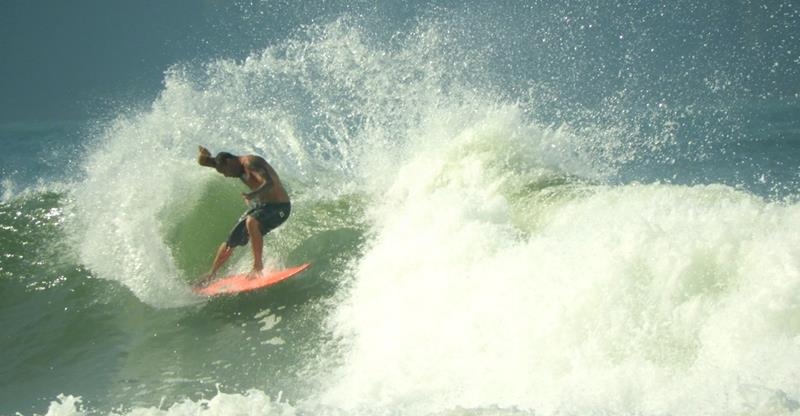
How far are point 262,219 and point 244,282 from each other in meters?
0.64

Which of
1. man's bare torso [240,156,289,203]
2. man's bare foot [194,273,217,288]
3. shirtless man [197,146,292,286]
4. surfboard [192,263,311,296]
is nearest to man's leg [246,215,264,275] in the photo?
shirtless man [197,146,292,286]

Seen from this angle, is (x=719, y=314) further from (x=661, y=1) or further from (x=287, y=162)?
(x=661, y=1)

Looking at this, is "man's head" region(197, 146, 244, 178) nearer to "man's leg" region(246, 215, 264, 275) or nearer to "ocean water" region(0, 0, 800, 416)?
"man's leg" region(246, 215, 264, 275)

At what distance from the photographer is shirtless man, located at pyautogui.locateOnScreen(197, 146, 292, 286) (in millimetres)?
8562

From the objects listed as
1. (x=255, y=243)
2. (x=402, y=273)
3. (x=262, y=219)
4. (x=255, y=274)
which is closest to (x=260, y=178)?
(x=262, y=219)

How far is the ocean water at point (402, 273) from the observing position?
5.28 metres

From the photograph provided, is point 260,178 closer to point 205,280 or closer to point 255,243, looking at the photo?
point 255,243

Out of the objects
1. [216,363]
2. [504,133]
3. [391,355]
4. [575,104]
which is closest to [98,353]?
[216,363]

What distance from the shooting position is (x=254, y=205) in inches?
344

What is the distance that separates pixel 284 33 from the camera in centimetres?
5475

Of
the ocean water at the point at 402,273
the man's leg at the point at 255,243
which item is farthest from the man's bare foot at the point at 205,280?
the man's leg at the point at 255,243

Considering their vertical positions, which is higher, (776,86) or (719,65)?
(719,65)

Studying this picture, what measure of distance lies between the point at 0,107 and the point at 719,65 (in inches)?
1507

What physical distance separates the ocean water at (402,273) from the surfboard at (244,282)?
0.11 m
